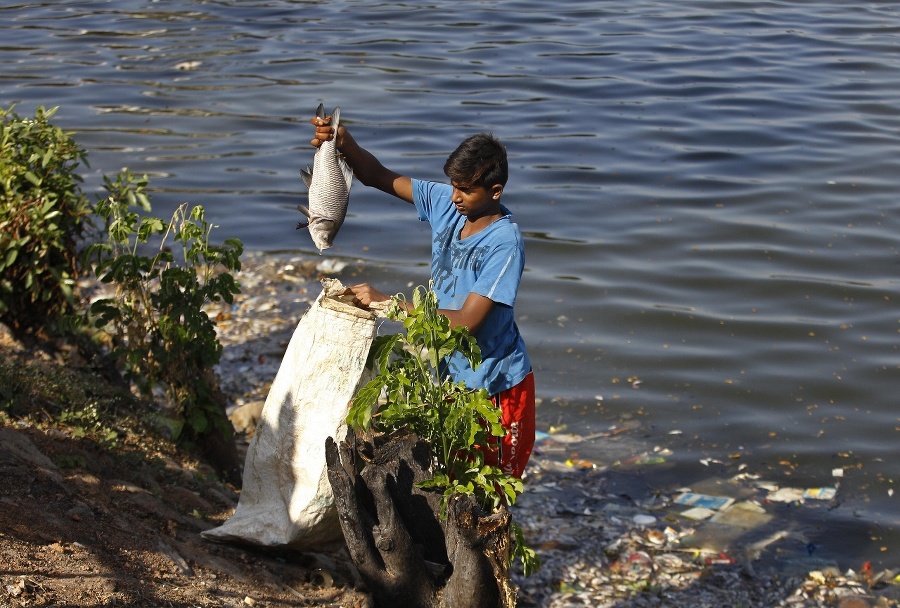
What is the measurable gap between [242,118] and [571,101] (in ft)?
12.3

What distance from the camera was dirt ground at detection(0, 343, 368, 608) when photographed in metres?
3.21

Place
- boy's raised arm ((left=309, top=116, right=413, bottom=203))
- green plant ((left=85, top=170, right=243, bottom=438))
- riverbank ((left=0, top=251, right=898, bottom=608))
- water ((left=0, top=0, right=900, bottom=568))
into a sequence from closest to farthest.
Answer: riverbank ((left=0, top=251, right=898, bottom=608))
boy's raised arm ((left=309, top=116, right=413, bottom=203))
green plant ((left=85, top=170, right=243, bottom=438))
water ((left=0, top=0, right=900, bottom=568))

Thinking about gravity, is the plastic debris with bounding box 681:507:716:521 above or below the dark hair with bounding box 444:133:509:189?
below

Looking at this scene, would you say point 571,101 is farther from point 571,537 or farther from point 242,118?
point 571,537

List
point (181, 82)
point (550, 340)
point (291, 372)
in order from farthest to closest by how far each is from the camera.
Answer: point (181, 82), point (550, 340), point (291, 372)

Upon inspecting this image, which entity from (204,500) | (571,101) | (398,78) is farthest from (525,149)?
(204,500)

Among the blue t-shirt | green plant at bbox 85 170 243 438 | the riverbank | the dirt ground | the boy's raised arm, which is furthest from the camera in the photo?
Answer: green plant at bbox 85 170 243 438

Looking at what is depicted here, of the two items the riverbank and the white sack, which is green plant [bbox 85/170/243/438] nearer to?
the riverbank

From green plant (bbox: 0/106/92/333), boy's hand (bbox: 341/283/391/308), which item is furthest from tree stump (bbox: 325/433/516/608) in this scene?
green plant (bbox: 0/106/92/333)

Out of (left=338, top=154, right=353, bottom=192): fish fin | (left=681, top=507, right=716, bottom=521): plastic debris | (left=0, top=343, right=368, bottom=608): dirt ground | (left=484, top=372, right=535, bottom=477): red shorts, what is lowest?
(left=681, top=507, right=716, bottom=521): plastic debris

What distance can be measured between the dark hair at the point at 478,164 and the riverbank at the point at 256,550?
1.42 meters

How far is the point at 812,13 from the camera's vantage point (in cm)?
1628

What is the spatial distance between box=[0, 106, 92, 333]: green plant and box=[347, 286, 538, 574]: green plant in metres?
2.14

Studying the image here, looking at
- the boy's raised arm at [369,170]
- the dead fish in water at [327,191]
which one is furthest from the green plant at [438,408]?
the boy's raised arm at [369,170]
